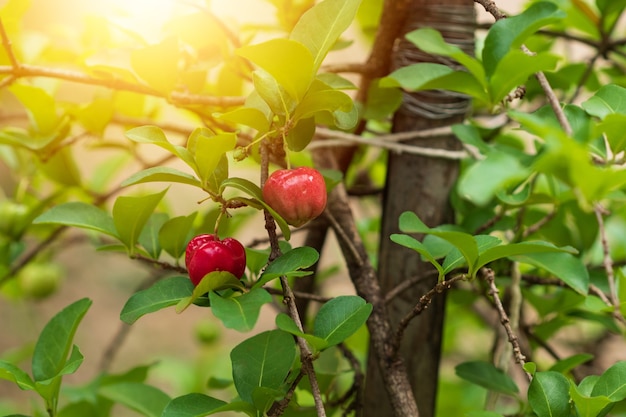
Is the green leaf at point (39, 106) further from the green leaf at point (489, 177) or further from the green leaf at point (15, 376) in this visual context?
the green leaf at point (489, 177)

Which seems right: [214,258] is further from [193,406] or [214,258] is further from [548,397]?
[548,397]

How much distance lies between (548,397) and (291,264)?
0.20 m

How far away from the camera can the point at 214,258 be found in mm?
442

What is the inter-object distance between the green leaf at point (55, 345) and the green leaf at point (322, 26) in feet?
0.91

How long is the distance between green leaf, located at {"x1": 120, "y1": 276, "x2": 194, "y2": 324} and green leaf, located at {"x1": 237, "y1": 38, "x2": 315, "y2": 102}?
0.49 feet

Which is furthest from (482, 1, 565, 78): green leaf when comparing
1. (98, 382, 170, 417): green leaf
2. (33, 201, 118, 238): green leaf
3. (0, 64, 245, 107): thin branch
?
(98, 382, 170, 417): green leaf

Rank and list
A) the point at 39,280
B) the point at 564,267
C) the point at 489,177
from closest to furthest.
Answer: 1. the point at 489,177
2. the point at 564,267
3. the point at 39,280

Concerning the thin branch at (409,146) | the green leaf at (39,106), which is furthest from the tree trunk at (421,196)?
the green leaf at (39,106)

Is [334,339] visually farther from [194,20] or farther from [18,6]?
[18,6]

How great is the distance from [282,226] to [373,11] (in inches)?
21.3

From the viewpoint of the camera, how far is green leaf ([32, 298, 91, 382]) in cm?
55

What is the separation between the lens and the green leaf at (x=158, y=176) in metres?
0.41

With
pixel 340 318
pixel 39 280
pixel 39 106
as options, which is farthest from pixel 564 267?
pixel 39 280

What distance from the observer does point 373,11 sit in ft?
2.93
